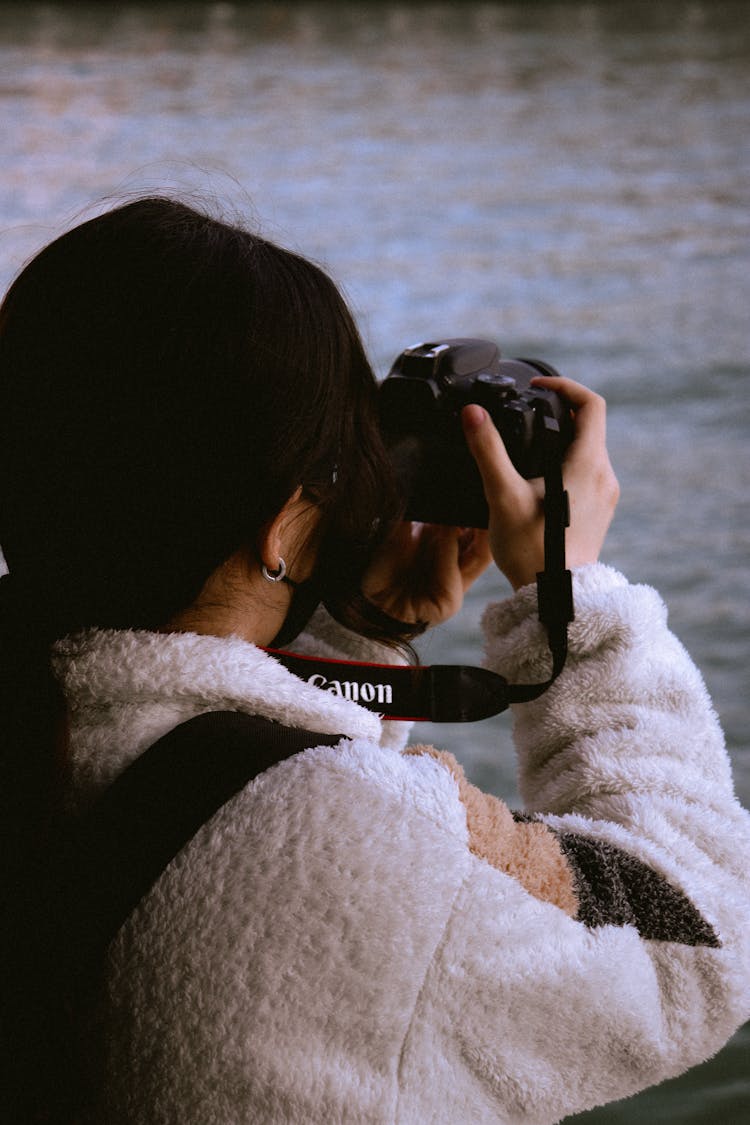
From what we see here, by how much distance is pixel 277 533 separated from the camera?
667 millimetres

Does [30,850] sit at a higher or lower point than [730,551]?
higher

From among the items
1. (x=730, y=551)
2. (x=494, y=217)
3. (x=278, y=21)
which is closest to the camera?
(x=730, y=551)

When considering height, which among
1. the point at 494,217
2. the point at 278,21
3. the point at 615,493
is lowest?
the point at 278,21

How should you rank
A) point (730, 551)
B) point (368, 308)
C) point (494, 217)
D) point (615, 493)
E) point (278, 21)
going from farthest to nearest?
point (278, 21)
point (494, 217)
point (368, 308)
point (730, 551)
point (615, 493)

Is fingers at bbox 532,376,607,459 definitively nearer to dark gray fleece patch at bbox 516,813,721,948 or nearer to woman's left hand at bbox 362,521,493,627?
woman's left hand at bbox 362,521,493,627

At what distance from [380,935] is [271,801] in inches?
2.8

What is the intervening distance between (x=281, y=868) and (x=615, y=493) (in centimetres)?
36

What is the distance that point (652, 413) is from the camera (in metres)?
2.80

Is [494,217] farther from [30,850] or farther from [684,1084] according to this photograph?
[30,850]

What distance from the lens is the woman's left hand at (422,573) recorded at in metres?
0.93

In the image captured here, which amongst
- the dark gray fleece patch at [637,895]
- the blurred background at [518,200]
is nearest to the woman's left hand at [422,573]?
the blurred background at [518,200]

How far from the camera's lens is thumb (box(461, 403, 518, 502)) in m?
0.79

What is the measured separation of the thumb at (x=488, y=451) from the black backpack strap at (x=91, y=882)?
9.5 inches

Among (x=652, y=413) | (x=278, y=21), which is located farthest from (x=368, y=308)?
(x=278, y=21)
